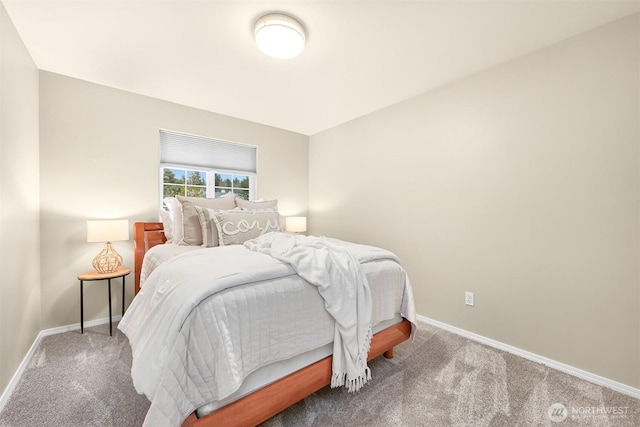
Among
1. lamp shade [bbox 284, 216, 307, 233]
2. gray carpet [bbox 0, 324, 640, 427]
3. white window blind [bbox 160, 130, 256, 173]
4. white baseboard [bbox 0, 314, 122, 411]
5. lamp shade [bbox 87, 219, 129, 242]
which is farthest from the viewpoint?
lamp shade [bbox 284, 216, 307, 233]

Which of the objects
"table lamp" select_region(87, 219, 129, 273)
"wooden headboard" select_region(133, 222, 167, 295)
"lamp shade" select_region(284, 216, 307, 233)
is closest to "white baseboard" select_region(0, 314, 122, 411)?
"wooden headboard" select_region(133, 222, 167, 295)

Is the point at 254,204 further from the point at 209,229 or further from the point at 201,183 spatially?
the point at 201,183

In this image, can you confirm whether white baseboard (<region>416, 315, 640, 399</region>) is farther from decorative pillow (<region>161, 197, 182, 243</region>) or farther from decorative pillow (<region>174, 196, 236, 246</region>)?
decorative pillow (<region>161, 197, 182, 243</region>)

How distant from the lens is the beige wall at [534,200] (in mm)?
1740

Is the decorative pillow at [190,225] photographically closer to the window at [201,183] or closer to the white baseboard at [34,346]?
the window at [201,183]

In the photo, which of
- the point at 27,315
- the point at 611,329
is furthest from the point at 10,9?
the point at 611,329

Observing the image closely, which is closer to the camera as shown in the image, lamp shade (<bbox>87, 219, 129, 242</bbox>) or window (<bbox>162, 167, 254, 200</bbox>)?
lamp shade (<bbox>87, 219, 129, 242</bbox>)

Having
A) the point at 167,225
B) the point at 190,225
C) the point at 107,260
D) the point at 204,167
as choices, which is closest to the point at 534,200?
the point at 190,225

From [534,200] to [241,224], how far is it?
2440mm

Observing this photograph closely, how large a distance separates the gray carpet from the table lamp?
2.32ft

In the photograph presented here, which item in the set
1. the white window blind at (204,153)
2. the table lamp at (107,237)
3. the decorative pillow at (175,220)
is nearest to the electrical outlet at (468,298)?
the decorative pillow at (175,220)

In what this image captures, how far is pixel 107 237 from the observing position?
2381mm

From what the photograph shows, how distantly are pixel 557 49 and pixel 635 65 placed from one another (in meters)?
0.46

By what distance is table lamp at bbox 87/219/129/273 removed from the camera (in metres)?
2.35
